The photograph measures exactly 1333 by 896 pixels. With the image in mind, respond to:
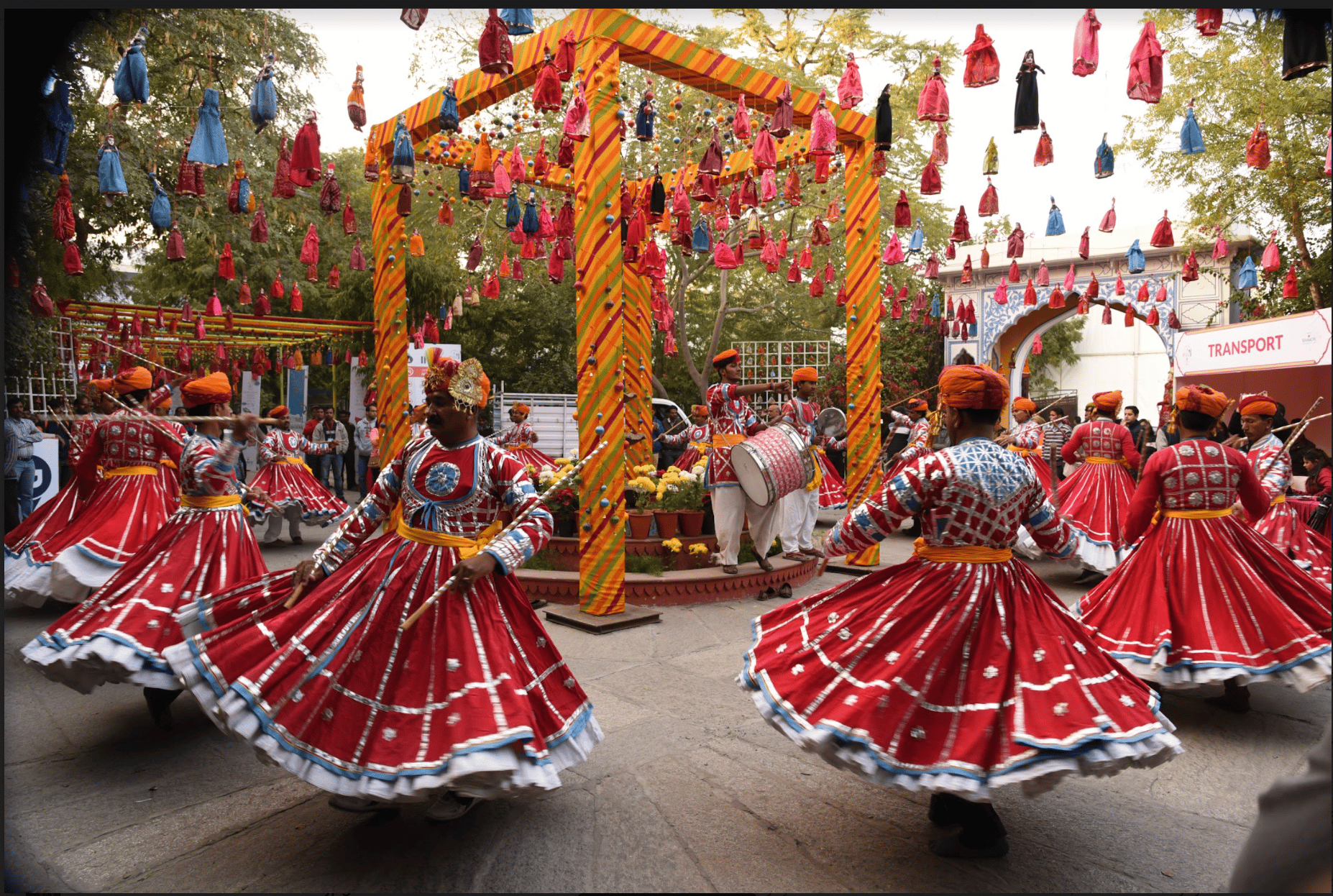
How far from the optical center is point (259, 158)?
11.3 metres

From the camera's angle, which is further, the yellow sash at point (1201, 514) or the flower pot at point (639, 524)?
the flower pot at point (639, 524)

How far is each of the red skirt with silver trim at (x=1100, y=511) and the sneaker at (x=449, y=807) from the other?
6.24 metres

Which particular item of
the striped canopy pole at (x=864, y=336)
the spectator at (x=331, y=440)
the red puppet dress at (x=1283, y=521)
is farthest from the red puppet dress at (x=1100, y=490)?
the spectator at (x=331, y=440)

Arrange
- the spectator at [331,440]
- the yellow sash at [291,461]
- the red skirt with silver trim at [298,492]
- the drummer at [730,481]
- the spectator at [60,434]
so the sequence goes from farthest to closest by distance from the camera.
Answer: the spectator at [331,440], the spectator at [60,434], the yellow sash at [291,461], the red skirt with silver trim at [298,492], the drummer at [730,481]

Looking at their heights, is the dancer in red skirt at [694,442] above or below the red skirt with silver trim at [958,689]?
above

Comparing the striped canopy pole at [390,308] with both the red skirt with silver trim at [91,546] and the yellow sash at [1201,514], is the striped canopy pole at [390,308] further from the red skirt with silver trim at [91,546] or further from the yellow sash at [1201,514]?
the yellow sash at [1201,514]

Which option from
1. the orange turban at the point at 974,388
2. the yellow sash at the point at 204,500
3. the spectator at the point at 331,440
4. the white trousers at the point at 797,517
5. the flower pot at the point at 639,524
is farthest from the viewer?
the spectator at the point at 331,440

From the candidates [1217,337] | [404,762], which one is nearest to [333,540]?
[404,762]

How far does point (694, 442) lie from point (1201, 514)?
26.8ft

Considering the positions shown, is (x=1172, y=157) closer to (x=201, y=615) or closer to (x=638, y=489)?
(x=638, y=489)

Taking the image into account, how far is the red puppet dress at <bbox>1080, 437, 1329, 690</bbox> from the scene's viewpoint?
407 cm

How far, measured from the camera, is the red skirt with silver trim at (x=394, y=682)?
2723mm

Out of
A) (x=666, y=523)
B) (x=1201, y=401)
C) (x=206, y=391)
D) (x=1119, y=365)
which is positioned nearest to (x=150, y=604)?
(x=206, y=391)

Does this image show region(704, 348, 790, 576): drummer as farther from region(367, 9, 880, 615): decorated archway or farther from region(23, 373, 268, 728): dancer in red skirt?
region(23, 373, 268, 728): dancer in red skirt
